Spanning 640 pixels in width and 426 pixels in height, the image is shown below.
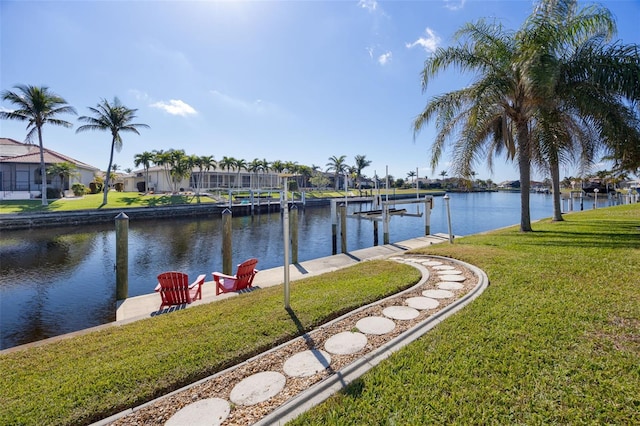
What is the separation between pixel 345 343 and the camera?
13.2 feet

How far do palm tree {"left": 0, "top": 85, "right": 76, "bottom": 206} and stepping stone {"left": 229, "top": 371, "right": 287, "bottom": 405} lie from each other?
32.9 metres

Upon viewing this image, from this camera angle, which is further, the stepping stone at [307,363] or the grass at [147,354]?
the stepping stone at [307,363]

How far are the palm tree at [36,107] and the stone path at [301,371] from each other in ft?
107

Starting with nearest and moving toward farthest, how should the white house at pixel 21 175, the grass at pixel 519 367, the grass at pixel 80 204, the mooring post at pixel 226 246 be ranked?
1. the grass at pixel 519 367
2. the mooring post at pixel 226 246
3. the grass at pixel 80 204
4. the white house at pixel 21 175

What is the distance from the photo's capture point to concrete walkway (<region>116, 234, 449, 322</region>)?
6738 mm

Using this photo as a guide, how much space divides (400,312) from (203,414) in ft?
10.6

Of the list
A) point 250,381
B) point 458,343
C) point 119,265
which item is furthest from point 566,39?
point 119,265

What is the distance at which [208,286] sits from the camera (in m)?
8.95

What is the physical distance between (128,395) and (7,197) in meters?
41.5

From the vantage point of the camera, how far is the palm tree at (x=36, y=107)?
2592 centimetres

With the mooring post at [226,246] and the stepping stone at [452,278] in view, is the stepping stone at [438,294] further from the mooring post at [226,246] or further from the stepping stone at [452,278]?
the mooring post at [226,246]

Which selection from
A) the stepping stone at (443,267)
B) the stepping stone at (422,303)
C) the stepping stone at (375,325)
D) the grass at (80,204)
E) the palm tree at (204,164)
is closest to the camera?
the stepping stone at (375,325)

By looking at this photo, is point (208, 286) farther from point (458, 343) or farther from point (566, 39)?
point (566, 39)

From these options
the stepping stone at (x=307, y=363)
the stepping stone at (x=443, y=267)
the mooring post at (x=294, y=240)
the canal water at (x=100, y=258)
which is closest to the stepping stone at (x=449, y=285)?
the stepping stone at (x=443, y=267)
